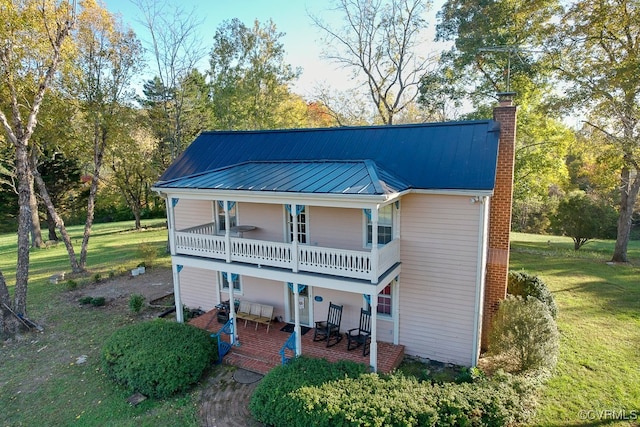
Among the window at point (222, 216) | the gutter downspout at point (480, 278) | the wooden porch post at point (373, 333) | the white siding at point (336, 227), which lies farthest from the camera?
the window at point (222, 216)

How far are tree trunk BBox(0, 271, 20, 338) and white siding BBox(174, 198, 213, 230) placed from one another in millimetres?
6244

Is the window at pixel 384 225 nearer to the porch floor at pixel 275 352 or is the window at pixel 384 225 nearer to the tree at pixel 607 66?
the porch floor at pixel 275 352

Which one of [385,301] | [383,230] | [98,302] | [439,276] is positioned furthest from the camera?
[98,302]

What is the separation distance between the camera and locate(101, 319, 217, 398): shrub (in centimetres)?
923

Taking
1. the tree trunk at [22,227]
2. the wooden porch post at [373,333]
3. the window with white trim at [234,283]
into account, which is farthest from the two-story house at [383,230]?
the tree trunk at [22,227]

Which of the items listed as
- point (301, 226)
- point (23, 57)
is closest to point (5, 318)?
point (23, 57)

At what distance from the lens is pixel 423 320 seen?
10602 millimetres

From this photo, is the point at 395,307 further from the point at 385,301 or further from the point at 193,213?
the point at 193,213

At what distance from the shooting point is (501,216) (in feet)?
35.2

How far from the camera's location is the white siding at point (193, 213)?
13289 millimetres

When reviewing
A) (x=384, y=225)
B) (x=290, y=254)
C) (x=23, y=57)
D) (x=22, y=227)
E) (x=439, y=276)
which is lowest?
(x=439, y=276)

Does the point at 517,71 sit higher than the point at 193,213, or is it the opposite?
the point at 517,71

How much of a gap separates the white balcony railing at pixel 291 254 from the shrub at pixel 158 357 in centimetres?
246
